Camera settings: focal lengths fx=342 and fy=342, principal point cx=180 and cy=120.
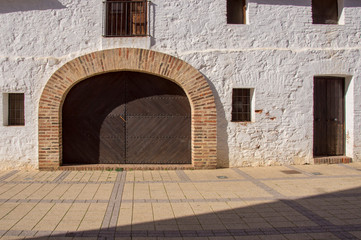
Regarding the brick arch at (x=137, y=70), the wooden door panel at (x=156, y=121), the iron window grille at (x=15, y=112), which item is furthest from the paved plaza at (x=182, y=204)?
the iron window grille at (x=15, y=112)

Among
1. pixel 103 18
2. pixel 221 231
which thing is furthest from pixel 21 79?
pixel 221 231

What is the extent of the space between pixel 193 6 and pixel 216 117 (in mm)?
2805

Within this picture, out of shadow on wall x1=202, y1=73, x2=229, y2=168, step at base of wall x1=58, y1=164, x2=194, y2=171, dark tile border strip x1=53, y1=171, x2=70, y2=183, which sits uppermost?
shadow on wall x1=202, y1=73, x2=229, y2=168

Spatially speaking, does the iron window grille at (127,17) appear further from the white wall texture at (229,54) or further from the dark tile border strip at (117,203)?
the dark tile border strip at (117,203)

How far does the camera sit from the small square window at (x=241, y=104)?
345 inches

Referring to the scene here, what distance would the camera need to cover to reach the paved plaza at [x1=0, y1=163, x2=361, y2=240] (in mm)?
4320

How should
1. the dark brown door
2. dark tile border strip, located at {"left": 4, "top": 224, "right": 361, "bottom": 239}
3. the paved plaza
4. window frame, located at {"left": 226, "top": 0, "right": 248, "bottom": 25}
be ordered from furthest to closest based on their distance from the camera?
the dark brown door < window frame, located at {"left": 226, "top": 0, "right": 248, "bottom": 25} < the paved plaza < dark tile border strip, located at {"left": 4, "top": 224, "right": 361, "bottom": 239}

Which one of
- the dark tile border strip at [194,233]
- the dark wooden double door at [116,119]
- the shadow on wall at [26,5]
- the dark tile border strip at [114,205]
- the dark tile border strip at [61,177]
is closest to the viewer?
the dark tile border strip at [194,233]

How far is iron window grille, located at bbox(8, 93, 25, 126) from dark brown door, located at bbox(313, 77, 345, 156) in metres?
7.56

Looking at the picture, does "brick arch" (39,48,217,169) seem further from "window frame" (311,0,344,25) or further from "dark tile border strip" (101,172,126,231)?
"window frame" (311,0,344,25)

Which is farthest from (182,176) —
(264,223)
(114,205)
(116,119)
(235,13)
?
(235,13)

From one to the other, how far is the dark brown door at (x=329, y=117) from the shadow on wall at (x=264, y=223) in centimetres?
386

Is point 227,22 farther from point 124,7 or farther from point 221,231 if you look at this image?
point 221,231

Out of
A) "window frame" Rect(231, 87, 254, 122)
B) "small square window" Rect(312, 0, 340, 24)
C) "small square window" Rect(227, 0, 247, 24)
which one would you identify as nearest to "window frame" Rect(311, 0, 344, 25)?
"small square window" Rect(312, 0, 340, 24)
